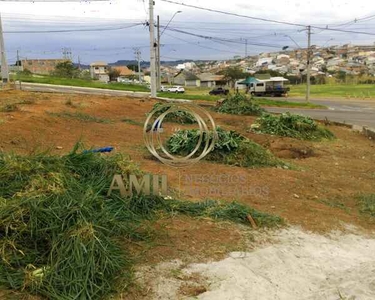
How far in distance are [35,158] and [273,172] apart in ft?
14.5

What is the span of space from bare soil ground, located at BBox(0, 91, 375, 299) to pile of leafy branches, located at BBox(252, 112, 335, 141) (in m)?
0.52

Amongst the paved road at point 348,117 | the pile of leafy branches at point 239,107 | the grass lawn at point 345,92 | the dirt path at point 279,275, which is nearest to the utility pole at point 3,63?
the pile of leafy branches at point 239,107

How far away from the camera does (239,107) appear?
17453mm

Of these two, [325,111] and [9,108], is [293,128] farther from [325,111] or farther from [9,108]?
[325,111]

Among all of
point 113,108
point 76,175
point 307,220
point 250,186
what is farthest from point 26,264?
point 113,108

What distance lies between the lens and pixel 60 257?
132 inches

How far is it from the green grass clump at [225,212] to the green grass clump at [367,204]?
167 cm

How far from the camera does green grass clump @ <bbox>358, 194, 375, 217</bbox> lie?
594 cm

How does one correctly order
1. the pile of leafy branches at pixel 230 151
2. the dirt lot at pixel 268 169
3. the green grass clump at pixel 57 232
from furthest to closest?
the pile of leafy branches at pixel 230 151
the dirt lot at pixel 268 169
the green grass clump at pixel 57 232

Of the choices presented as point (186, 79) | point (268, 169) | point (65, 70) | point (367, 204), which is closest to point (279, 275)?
point (367, 204)

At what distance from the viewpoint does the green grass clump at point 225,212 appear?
4.91 m

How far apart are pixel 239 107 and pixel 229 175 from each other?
10828 mm

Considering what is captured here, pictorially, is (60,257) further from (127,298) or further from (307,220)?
(307,220)

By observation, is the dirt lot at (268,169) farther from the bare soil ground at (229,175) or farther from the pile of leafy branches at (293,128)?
the pile of leafy branches at (293,128)
